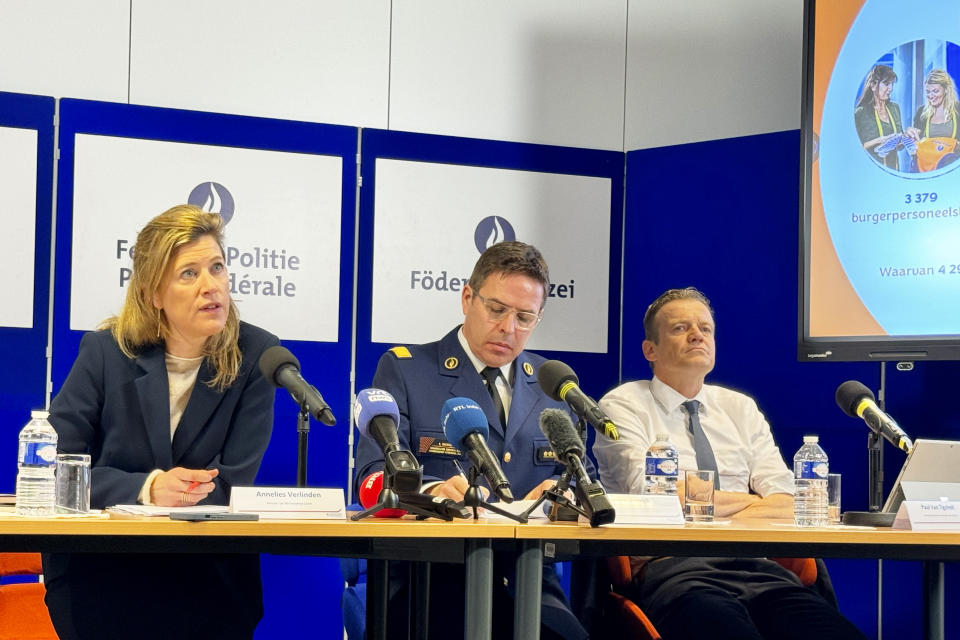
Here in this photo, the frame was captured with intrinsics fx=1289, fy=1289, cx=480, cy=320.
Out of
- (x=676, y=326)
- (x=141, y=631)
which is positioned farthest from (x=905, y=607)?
(x=141, y=631)

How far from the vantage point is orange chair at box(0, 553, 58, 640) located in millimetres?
3695

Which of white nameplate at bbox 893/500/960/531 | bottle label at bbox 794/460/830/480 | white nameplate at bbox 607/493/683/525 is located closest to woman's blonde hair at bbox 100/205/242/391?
white nameplate at bbox 607/493/683/525

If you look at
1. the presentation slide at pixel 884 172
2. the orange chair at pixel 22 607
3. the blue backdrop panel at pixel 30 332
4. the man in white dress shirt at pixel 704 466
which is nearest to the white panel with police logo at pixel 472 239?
the presentation slide at pixel 884 172

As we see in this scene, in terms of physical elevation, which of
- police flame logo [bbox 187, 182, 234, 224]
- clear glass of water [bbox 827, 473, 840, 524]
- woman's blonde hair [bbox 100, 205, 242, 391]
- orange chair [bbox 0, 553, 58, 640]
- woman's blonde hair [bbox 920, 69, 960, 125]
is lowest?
orange chair [bbox 0, 553, 58, 640]

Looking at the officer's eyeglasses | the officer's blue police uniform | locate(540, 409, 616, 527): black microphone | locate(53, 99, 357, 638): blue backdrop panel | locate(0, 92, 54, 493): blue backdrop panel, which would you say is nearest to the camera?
locate(540, 409, 616, 527): black microphone

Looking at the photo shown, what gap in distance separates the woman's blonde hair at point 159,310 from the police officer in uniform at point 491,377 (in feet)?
1.50

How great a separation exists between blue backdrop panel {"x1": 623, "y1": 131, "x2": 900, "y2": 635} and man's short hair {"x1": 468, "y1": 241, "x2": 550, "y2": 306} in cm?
179

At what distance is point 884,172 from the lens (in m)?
4.79

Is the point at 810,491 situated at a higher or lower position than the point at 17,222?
lower

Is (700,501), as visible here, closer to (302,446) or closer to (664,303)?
(302,446)

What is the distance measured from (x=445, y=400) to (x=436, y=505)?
0.89 metres

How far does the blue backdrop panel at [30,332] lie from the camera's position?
4.88 m

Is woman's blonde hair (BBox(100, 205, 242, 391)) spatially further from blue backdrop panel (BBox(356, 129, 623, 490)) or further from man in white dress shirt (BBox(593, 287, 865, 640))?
blue backdrop panel (BBox(356, 129, 623, 490))

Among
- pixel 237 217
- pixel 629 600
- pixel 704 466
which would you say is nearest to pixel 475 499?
pixel 629 600
